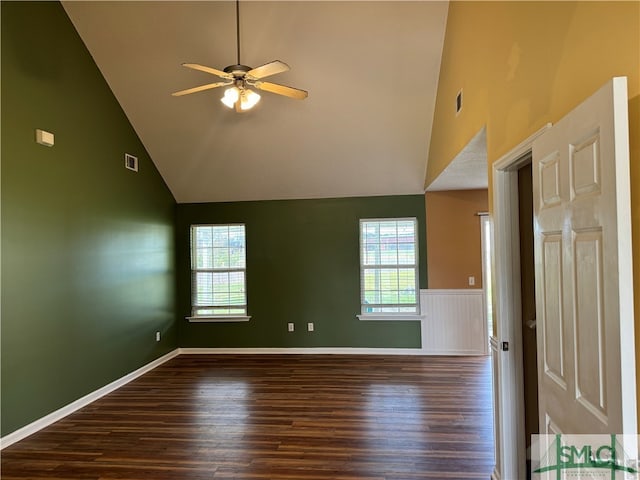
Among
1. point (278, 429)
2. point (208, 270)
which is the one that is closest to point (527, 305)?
point (278, 429)

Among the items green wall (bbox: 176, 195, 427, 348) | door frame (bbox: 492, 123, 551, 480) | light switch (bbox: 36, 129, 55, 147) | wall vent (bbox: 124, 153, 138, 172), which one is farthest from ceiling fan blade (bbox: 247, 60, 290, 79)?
green wall (bbox: 176, 195, 427, 348)

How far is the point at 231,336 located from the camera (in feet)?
19.5

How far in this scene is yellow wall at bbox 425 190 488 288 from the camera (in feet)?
18.4

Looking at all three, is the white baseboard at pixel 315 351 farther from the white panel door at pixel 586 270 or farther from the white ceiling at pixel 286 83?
the white panel door at pixel 586 270

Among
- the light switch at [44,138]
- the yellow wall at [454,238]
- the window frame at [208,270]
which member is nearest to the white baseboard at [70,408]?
the window frame at [208,270]

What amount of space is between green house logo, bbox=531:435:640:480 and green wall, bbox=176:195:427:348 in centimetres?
415

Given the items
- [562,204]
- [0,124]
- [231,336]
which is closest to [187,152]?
[0,124]

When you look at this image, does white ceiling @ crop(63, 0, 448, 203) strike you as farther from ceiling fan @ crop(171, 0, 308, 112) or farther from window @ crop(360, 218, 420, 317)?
ceiling fan @ crop(171, 0, 308, 112)

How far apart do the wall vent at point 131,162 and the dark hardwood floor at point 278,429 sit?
2.58 m

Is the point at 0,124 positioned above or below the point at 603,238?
above

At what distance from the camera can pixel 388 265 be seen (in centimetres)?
580

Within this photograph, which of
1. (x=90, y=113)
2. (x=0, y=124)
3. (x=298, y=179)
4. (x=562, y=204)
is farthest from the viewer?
(x=298, y=179)

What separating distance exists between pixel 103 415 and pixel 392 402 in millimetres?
2740

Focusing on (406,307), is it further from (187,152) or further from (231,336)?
(187,152)
